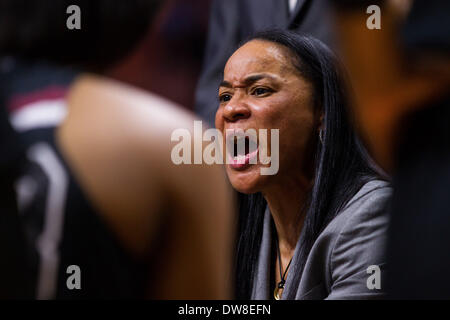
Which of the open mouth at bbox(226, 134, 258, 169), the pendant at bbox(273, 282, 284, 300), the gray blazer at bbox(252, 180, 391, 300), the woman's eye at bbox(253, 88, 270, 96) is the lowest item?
the pendant at bbox(273, 282, 284, 300)

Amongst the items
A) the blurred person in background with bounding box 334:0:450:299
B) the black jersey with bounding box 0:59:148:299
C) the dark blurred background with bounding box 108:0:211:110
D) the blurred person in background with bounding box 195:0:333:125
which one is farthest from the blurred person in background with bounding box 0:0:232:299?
the dark blurred background with bounding box 108:0:211:110

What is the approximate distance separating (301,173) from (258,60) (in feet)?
0.58

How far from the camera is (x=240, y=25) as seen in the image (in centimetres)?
101

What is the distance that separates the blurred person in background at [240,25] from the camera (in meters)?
0.93

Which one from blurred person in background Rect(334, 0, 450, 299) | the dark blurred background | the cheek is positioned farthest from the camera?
the dark blurred background

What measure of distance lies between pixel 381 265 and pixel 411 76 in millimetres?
274

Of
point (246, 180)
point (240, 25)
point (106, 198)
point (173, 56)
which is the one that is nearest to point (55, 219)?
point (106, 198)

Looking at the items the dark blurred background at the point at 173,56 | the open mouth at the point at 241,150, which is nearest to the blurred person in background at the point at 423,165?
the open mouth at the point at 241,150

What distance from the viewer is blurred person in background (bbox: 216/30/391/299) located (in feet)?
2.77

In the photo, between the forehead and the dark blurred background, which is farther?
the dark blurred background

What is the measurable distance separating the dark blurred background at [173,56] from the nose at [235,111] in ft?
0.60

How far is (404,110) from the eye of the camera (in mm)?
646

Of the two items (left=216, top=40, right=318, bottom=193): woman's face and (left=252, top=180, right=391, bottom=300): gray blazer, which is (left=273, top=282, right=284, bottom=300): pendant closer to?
(left=252, top=180, right=391, bottom=300): gray blazer

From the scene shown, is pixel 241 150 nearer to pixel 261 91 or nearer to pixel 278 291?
pixel 261 91
